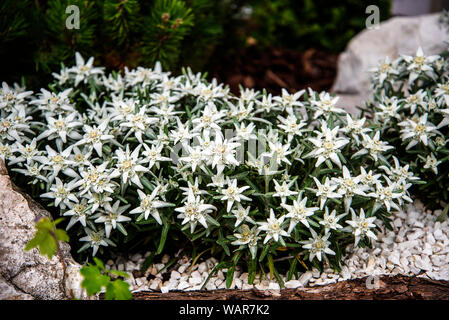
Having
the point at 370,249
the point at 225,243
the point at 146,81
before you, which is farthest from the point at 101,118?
the point at 370,249

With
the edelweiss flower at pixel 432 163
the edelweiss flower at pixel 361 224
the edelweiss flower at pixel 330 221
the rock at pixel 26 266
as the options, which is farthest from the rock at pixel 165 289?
the edelweiss flower at pixel 432 163

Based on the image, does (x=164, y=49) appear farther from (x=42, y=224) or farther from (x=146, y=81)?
(x=42, y=224)

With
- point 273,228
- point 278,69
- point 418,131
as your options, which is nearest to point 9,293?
point 273,228

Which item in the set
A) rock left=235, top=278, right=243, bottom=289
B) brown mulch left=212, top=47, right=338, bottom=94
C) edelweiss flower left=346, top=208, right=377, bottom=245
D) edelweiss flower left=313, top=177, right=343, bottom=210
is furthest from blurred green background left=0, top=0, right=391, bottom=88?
edelweiss flower left=346, top=208, right=377, bottom=245

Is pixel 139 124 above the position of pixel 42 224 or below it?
above

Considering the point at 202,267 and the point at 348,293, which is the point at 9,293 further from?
the point at 348,293

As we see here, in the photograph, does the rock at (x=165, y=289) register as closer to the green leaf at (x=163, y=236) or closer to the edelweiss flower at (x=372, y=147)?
the green leaf at (x=163, y=236)

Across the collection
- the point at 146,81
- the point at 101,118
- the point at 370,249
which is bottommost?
the point at 370,249
